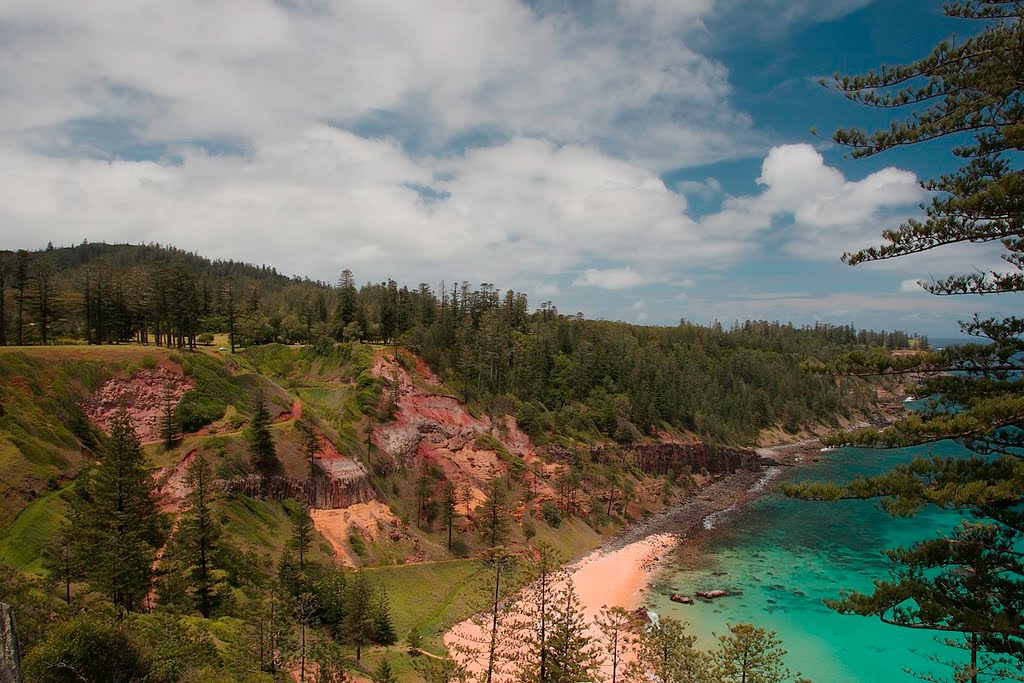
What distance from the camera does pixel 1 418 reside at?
37156 mm

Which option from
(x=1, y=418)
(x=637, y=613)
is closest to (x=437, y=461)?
(x=637, y=613)

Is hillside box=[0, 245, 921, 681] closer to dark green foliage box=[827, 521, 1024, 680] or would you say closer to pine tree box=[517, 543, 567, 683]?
pine tree box=[517, 543, 567, 683]

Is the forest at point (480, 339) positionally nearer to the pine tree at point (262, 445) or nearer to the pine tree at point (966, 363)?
the pine tree at point (262, 445)

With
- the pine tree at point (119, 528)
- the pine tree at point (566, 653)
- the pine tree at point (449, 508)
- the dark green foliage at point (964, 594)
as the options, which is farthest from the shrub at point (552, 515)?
the dark green foliage at point (964, 594)

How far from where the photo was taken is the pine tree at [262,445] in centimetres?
4731

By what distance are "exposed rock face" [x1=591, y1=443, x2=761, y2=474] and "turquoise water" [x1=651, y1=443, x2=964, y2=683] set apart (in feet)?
44.9

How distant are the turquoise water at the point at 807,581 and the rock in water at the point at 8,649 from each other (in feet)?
160

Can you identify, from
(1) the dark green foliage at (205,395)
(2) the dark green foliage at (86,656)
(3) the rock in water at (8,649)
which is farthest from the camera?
(1) the dark green foliage at (205,395)

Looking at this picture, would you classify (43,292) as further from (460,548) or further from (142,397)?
(460,548)

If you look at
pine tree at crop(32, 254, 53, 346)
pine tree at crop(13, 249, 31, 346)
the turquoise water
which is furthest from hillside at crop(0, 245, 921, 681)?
the turquoise water

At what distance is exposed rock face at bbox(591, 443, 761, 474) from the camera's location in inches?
3748

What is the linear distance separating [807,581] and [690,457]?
42.7 m

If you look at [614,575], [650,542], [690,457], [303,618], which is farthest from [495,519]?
[690,457]

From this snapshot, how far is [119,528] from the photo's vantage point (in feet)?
97.2
